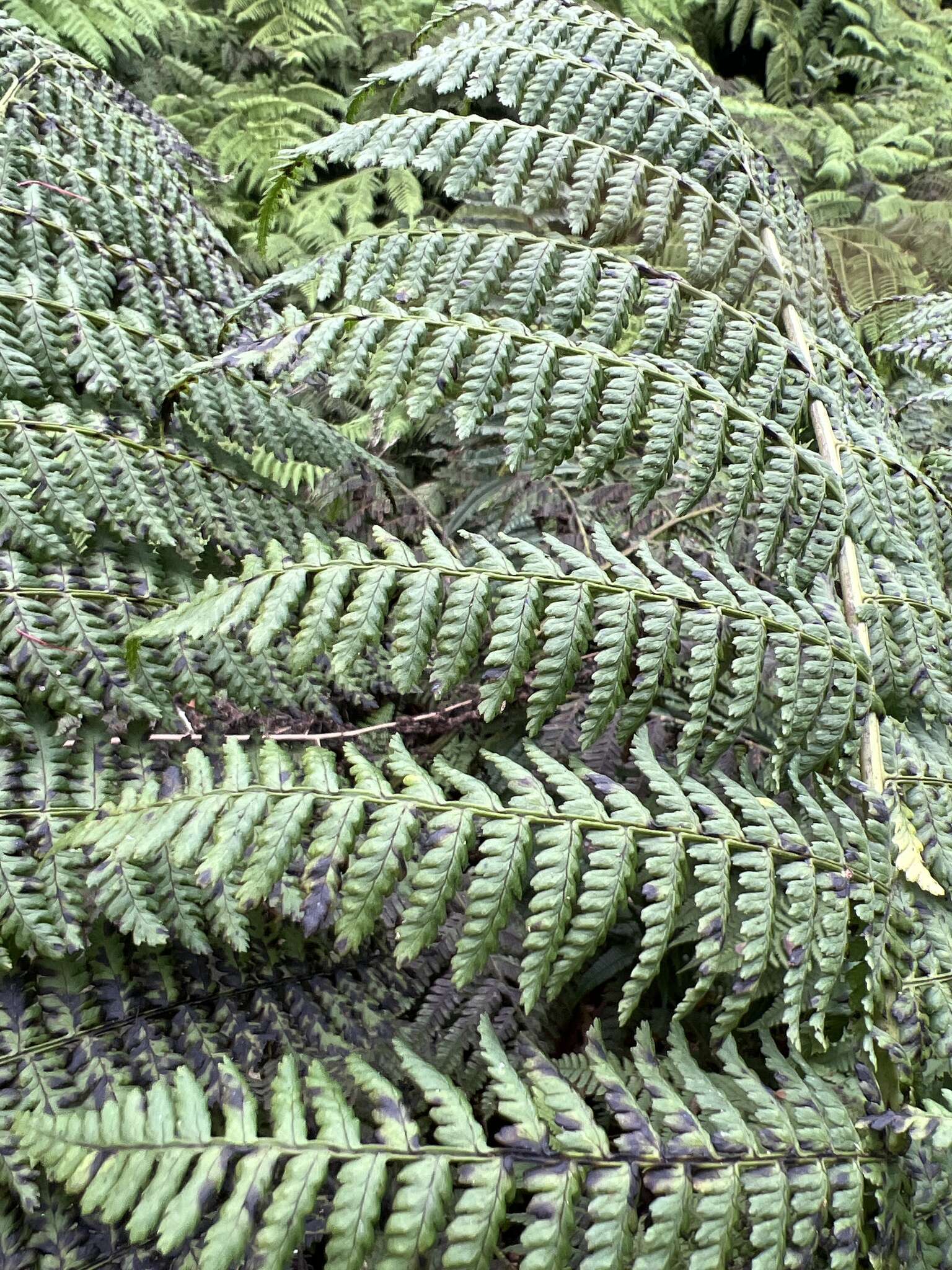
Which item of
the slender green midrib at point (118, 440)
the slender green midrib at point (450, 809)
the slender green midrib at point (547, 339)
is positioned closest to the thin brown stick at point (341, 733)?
the slender green midrib at point (450, 809)

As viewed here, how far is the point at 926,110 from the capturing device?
16.6 ft

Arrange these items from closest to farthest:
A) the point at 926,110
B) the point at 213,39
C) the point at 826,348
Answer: the point at 826,348 → the point at 213,39 → the point at 926,110

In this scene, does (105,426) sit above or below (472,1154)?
above

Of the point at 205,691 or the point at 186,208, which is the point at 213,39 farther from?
the point at 205,691

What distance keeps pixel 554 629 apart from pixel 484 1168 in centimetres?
62

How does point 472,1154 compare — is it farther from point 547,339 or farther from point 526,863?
point 547,339

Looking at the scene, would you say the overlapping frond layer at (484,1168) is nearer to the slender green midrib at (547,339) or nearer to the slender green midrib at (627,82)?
the slender green midrib at (547,339)

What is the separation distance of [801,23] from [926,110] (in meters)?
1.11

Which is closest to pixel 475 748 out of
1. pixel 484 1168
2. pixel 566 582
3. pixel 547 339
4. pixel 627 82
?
pixel 566 582

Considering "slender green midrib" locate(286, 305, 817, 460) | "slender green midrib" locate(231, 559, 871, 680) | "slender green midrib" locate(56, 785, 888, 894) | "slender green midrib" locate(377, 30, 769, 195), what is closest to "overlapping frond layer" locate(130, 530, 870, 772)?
"slender green midrib" locate(231, 559, 871, 680)

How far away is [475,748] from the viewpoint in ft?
5.57

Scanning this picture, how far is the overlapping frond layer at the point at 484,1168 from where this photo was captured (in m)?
0.74

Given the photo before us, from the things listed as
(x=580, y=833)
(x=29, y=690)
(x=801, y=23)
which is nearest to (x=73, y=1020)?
(x=29, y=690)

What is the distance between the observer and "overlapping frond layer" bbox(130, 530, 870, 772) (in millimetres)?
1032
